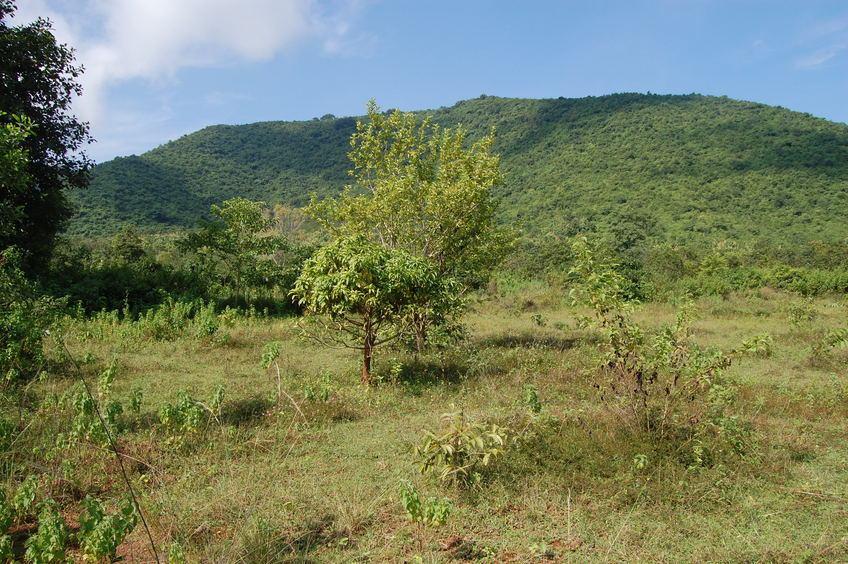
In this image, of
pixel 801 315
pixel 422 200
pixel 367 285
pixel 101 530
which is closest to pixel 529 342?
pixel 422 200

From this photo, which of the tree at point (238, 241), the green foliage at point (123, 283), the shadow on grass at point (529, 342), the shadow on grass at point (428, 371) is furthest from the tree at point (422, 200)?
the green foliage at point (123, 283)

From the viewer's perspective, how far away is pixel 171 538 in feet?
12.0

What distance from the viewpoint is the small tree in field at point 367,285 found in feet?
26.3

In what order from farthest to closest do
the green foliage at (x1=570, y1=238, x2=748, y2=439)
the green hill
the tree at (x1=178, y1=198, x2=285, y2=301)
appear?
→ 1. the green hill
2. the tree at (x1=178, y1=198, x2=285, y2=301)
3. the green foliage at (x1=570, y1=238, x2=748, y2=439)

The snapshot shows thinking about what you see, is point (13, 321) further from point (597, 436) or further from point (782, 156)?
point (782, 156)

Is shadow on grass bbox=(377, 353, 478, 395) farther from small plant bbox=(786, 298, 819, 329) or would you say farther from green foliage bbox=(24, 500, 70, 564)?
Answer: small plant bbox=(786, 298, 819, 329)

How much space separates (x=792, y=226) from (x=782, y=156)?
55.3ft

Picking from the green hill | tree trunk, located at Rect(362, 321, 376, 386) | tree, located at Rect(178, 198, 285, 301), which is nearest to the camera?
tree trunk, located at Rect(362, 321, 376, 386)

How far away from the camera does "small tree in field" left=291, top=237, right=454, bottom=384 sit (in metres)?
8.02

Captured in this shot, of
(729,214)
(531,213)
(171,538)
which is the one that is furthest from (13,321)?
(729,214)

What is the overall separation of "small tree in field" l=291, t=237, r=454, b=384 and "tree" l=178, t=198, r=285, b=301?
9417 millimetres

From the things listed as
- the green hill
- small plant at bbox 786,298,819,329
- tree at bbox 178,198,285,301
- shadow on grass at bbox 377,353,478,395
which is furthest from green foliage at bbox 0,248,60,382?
the green hill

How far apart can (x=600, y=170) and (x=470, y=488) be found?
66.6 m

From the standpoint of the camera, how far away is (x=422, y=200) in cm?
1144
